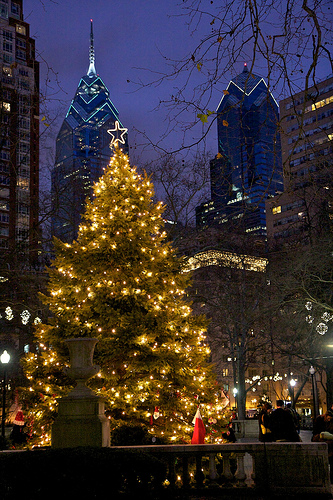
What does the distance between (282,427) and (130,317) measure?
4.79m

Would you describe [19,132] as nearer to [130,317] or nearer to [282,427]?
[130,317]

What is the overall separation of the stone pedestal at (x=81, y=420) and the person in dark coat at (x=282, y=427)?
133 inches

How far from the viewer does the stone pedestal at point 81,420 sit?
9.47 metres

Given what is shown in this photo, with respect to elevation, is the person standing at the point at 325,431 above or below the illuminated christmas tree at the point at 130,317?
below

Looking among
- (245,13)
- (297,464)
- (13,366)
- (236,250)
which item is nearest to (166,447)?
(297,464)

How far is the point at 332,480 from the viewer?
1045cm

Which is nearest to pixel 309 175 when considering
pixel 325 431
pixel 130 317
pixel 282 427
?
pixel 282 427

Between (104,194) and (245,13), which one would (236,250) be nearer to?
(104,194)

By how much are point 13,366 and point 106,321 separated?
39.4 meters

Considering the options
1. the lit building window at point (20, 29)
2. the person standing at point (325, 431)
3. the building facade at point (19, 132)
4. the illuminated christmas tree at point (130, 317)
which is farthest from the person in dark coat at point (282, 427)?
the lit building window at point (20, 29)

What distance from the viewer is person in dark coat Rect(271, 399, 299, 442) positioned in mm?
9992

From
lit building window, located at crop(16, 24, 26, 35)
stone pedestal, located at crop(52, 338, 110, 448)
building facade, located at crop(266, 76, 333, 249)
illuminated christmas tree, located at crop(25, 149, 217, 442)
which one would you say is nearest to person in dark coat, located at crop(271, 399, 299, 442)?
illuminated christmas tree, located at crop(25, 149, 217, 442)

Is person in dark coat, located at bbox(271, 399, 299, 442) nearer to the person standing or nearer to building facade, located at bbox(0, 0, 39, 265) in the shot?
the person standing

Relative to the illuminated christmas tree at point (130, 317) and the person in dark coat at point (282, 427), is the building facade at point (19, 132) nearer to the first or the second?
the illuminated christmas tree at point (130, 317)
